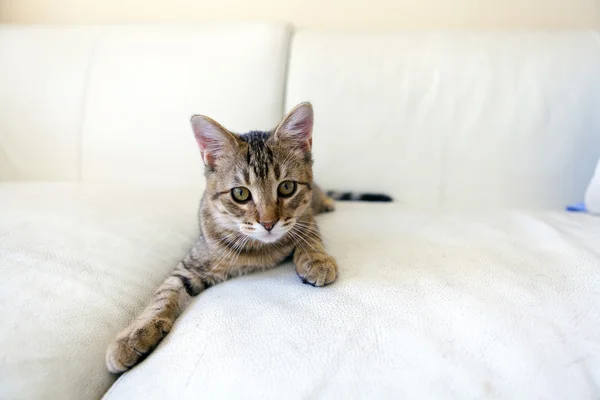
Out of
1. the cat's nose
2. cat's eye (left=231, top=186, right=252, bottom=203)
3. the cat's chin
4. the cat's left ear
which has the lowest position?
the cat's chin

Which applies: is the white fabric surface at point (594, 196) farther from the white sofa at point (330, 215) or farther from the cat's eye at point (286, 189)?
the cat's eye at point (286, 189)

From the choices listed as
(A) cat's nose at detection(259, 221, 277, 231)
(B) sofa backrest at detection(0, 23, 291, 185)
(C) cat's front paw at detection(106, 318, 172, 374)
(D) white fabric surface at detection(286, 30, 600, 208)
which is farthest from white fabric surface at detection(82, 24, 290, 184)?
(C) cat's front paw at detection(106, 318, 172, 374)

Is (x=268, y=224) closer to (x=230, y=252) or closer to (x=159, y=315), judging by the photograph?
(x=230, y=252)

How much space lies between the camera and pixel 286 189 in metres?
0.97

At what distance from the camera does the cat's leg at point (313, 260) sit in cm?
85

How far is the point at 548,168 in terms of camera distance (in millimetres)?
1368

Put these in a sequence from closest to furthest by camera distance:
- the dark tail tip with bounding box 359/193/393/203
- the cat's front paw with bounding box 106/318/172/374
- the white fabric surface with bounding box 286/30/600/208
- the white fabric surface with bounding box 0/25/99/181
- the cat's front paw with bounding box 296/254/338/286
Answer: the cat's front paw with bounding box 106/318/172/374 → the cat's front paw with bounding box 296/254/338/286 → the white fabric surface with bounding box 286/30/600/208 → the dark tail tip with bounding box 359/193/393/203 → the white fabric surface with bounding box 0/25/99/181

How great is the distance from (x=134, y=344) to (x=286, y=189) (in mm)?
465

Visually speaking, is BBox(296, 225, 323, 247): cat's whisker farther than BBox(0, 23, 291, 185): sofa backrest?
No

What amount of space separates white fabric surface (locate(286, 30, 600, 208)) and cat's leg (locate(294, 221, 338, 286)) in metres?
0.54

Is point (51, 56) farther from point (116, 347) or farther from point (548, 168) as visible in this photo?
point (548, 168)

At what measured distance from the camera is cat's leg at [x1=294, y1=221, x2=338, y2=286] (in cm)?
85

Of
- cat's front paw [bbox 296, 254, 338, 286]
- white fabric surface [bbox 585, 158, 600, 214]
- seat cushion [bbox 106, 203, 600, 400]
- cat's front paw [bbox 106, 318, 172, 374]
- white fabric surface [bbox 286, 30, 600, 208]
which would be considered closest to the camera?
seat cushion [bbox 106, 203, 600, 400]

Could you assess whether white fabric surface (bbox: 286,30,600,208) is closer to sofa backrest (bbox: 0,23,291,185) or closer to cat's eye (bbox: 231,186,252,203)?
sofa backrest (bbox: 0,23,291,185)
